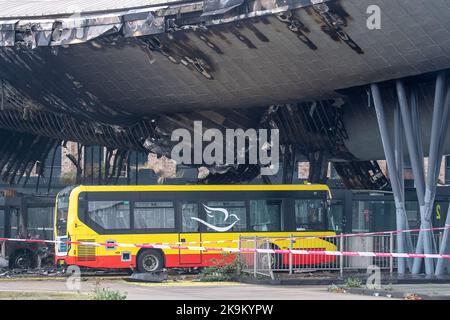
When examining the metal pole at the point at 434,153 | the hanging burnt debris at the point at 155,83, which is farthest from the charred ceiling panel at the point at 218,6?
the metal pole at the point at 434,153

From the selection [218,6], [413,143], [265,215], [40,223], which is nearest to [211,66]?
[218,6]

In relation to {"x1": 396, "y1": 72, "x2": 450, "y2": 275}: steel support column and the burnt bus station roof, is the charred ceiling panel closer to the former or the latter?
the burnt bus station roof

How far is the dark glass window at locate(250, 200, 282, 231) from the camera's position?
34469mm

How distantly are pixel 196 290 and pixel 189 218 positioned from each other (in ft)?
31.6

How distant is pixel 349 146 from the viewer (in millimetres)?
43094

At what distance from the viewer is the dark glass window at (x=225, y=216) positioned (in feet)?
112

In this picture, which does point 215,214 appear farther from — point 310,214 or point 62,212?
point 62,212

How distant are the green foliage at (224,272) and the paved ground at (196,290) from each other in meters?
1.13

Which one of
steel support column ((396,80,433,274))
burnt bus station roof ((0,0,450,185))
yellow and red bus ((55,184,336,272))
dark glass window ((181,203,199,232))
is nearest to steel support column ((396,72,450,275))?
steel support column ((396,80,433,274))

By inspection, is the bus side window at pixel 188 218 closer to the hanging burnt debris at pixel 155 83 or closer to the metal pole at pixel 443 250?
the hanging burnt debris at pixel 155 83
